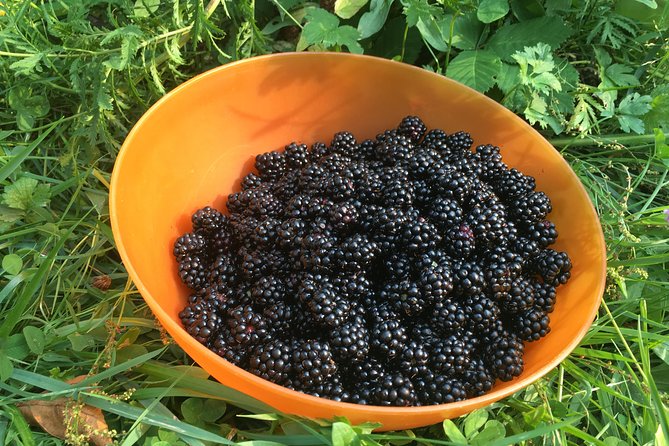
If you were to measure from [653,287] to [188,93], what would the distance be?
1810 mm

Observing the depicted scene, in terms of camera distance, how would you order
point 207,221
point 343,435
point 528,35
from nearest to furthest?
1. point 343,435
2. point 207,221
3. point 528,35

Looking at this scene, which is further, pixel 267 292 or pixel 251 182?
pixel 251 182

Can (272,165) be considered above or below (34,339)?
above

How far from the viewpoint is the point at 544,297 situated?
5.61 ft

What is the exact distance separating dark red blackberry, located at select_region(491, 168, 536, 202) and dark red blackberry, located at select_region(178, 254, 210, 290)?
1.00 meters

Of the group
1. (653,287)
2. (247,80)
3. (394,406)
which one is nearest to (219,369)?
(394,406)

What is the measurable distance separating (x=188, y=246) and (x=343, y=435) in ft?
2.56

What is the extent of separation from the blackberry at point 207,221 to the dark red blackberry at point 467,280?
0.78 metres

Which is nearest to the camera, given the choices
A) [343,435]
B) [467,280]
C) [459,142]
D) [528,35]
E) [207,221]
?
[343,435]

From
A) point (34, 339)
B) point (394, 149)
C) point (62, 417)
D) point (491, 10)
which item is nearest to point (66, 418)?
point (62, 417)

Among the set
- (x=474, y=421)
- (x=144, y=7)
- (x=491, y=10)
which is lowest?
(x=474, y=421)

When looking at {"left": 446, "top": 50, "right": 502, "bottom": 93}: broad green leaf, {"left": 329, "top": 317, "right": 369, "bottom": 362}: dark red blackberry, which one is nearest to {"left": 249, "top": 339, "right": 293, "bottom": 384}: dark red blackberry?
{"left": 329, "top": 317, "right": 369, "bottom": 362}: dark red blackberry

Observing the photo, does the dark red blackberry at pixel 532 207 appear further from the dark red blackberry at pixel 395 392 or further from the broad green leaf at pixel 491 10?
the broad green leaf at pixel 491 10

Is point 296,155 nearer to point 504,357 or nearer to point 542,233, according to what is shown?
point 542,233
